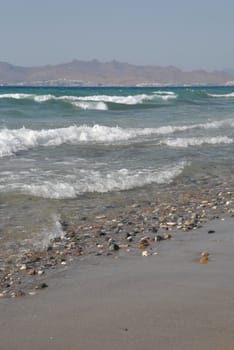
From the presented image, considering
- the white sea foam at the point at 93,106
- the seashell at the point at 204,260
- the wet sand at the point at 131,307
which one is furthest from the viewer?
the white sea foam at the point at 93,106

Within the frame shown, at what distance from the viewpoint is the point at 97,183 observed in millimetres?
9266

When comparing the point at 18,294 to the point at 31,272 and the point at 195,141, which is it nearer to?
the point at 31,272

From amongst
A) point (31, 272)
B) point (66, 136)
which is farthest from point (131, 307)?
point (66, 136)

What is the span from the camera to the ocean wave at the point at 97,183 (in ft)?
27.9

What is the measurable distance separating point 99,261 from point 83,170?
5.16m

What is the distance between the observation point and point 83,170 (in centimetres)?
1066

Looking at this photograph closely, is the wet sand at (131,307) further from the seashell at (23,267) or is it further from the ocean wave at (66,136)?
the ocean wave at (66,136)

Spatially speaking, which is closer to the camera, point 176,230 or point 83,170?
point 176,230

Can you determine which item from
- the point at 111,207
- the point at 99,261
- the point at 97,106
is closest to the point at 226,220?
the point at 111,207

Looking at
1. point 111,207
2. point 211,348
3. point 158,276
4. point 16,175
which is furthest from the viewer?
point 16,175

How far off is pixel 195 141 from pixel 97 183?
7.57 m

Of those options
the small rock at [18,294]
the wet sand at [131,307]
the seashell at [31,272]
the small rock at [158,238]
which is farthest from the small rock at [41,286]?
the small rock at [158,238]

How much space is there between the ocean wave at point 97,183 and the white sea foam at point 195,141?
14.5 feet

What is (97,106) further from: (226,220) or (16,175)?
(226,220)
